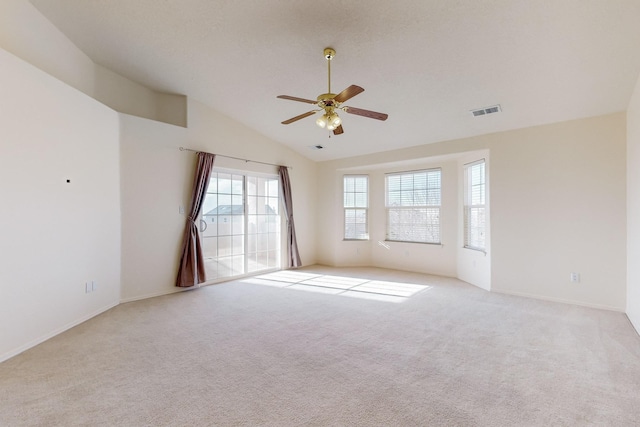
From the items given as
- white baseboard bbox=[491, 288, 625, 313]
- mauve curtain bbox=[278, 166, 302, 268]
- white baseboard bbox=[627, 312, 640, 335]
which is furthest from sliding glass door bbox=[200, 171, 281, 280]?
white baseboard bbox=[627, 312, 640, 335]

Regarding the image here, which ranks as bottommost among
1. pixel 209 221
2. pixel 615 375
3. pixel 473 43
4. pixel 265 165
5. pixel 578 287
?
pixel 615 375

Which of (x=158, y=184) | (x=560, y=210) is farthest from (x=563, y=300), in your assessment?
(x=158, y=184)

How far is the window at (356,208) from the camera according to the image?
7.22 m

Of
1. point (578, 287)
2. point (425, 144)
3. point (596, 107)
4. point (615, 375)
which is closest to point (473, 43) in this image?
point (596, 107)

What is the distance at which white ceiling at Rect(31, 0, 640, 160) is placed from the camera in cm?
276

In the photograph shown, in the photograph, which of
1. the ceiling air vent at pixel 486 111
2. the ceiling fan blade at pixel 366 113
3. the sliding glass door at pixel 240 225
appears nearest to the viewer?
the ceiling fan blade at pixel 366 113

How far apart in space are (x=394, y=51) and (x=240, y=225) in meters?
4.10

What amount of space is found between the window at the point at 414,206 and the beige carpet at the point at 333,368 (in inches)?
96.0

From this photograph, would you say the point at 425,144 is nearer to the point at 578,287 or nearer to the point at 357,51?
the point at 357,51

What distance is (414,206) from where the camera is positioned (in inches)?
257

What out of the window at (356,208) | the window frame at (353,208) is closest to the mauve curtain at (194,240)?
the window frame at (353,208)

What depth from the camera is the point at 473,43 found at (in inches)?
120

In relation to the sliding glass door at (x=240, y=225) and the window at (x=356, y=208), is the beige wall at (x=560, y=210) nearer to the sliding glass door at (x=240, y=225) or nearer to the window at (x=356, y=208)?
the window at (x=356, y=208)

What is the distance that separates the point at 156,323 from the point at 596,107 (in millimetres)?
6259
